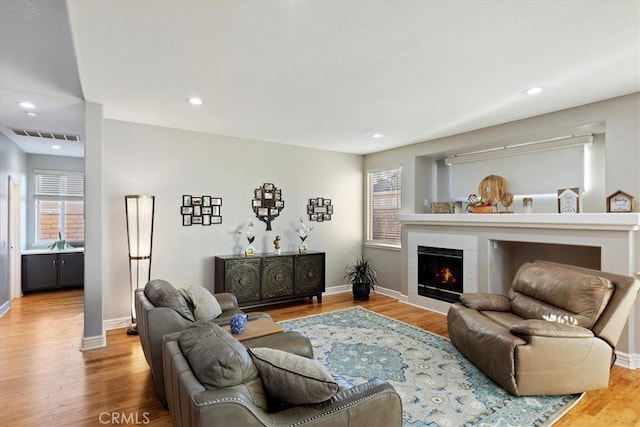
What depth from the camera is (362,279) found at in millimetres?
5832

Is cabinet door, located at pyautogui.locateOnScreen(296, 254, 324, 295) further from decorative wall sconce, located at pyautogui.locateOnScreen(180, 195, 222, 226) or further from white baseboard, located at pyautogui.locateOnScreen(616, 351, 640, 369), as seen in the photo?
white baseboard, located at pyautogui.locateOnScreen(616, 351, 640, 369)

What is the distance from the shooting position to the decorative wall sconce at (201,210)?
4.83 meters

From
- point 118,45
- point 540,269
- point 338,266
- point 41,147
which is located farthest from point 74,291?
point 540,269

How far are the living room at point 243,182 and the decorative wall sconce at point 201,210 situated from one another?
0.09m

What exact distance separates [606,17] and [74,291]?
824 centimetres

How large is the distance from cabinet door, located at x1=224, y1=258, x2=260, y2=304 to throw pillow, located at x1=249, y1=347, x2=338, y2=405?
10.7 ft

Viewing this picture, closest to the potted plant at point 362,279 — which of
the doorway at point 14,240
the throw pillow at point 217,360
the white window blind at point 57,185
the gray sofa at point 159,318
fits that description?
the gray sofa at point 159,318

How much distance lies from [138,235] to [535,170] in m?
5.09

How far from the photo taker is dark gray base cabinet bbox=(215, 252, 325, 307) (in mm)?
4777

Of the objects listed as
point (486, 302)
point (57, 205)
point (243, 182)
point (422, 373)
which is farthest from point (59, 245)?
point (486, 302)

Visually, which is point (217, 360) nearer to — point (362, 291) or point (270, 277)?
point (270, 277)

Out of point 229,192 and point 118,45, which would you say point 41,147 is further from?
point 118,45

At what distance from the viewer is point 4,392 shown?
8.96 feet

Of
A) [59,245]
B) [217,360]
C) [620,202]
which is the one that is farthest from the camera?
[59,245]
